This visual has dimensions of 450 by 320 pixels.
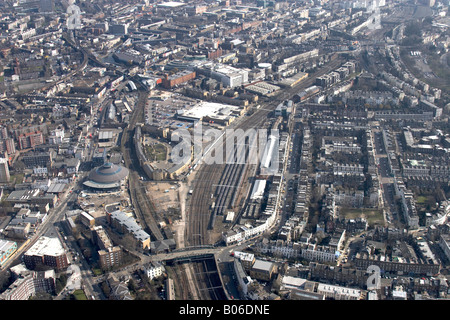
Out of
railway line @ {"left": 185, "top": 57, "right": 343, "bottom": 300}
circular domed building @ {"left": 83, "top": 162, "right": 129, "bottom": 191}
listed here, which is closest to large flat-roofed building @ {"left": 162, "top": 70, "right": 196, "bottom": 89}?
railway line @ {"left": 185, "top": 57, "right": 343, "bottom": 300}

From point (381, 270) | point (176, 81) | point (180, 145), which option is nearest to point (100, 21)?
point (176, 81)

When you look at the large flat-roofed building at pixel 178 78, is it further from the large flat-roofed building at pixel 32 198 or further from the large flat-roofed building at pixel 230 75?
the large flat-roofed building at pixel 32 198

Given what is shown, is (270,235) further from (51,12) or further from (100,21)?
(51,12)

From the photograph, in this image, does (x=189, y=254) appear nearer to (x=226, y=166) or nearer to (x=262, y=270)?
(x=262, y=270)

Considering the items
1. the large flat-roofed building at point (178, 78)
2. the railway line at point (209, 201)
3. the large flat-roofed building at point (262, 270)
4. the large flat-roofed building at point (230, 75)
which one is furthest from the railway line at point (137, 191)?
A: the large flat-roofed building at point (230, 75)

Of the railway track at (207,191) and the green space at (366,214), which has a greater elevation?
the railway track at (207,191)

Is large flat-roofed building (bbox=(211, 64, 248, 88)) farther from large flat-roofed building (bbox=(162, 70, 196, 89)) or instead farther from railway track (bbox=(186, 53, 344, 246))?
railway track (bbox=(186, 53, 344, 246))

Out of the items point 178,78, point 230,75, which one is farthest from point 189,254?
point 178,78
